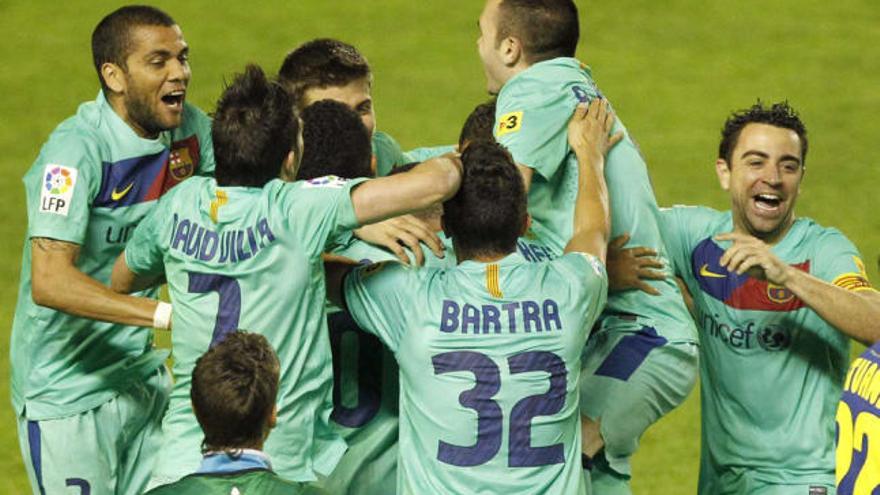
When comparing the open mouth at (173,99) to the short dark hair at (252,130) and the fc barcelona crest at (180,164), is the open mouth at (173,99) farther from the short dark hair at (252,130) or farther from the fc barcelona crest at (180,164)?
the short dark hair at (252,130)

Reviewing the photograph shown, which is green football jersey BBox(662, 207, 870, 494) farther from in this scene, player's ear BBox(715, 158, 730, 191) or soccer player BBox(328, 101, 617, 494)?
soccer player BBox(328, 101, 617, 494)

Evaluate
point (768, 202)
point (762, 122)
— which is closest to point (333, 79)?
point (762, 122)

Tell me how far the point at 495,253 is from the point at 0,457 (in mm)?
5273

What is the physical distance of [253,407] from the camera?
5965mm

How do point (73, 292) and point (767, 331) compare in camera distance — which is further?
point (767, 331)

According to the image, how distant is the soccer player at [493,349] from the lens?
21.1 feet

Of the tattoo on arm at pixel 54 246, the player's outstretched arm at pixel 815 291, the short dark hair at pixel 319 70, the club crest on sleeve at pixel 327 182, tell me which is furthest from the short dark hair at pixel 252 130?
the player's outstretched arm at pixel 815 291

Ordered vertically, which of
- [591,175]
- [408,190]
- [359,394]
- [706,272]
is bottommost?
[359,394]

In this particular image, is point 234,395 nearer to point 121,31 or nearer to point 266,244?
point 266,244

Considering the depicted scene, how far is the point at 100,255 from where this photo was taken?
7.84 metres

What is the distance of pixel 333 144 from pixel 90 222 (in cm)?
127

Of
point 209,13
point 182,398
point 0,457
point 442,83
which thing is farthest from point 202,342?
point 209,13

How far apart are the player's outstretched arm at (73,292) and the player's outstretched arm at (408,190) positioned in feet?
3.50

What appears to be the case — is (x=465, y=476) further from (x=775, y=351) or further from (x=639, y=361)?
(x=775, y=351)
